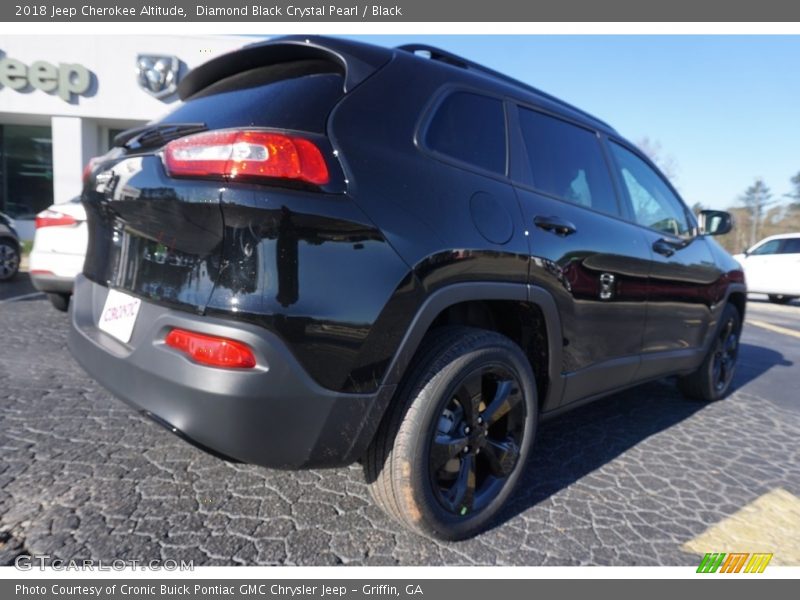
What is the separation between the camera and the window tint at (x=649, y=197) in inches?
128

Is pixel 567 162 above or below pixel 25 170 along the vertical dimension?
above

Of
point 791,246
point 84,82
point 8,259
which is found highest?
point 84,82

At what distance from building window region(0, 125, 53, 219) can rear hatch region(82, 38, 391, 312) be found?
16.0 m

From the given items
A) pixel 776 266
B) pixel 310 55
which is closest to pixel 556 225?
pixel 310 55

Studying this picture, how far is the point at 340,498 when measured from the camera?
236cm

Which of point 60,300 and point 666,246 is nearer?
point 666,246

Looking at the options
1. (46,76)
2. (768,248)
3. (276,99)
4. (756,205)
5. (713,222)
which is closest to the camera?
(276,99)

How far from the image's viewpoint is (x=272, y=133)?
165 cm

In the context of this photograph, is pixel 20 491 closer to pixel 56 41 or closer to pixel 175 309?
pixel 175 309

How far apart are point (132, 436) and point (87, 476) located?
0.45 meters

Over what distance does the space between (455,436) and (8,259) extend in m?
8.44

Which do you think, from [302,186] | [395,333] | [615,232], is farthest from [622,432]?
[302,186]

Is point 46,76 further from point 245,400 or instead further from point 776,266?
point 776,266

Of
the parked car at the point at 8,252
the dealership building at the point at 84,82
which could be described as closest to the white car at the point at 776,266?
the dealership building at the point at 84,82
